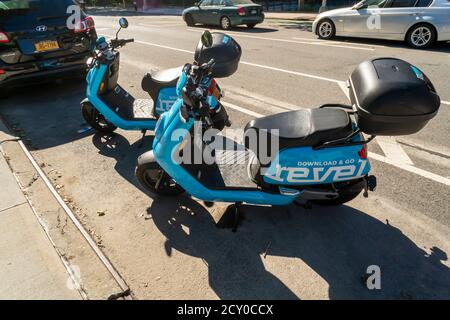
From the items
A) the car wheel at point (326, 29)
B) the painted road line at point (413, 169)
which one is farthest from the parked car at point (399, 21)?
the painted road line at point (413, 169)

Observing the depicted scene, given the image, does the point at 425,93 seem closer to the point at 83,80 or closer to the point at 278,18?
the point at 83,80

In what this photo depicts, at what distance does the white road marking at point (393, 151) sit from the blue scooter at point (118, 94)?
8.77ft

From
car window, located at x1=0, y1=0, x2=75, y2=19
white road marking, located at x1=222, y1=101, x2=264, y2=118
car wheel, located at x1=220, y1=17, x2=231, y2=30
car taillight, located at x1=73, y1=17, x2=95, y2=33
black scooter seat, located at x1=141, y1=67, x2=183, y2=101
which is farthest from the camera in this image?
car wheel, located at x1=220, y1=17, x2=231, y2=30

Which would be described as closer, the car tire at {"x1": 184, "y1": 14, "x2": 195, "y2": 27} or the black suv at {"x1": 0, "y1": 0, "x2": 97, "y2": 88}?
the black suv at {"x1": 0, "y1": 0, "x2": 97, "y2": 88}

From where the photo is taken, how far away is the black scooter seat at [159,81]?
4066 mm

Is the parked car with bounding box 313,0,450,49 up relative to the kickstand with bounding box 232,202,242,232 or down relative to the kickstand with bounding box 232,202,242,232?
up

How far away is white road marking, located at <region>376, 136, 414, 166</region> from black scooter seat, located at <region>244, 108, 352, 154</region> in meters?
1.56

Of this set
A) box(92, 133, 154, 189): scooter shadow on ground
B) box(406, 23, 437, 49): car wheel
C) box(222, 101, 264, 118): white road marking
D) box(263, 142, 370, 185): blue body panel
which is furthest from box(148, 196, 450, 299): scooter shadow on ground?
box(406, 23, 437, 49): car wheel

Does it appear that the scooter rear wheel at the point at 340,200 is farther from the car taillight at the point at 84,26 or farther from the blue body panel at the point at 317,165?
the car taillight at the point at 84,26

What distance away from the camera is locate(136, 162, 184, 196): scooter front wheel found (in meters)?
3.22

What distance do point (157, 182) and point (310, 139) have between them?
1.55 m

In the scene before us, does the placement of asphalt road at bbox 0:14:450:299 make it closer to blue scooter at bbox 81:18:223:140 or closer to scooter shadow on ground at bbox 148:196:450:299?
scooter shadow on ground at bbox 148:196:450:299

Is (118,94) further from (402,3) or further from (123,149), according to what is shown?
(402,3)

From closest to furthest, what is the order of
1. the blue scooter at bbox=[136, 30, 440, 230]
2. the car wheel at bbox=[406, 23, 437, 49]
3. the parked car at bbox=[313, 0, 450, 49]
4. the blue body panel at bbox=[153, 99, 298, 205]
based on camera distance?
the blue scooter at bbox=[136, 30, 440, 230] → the blue body panel at bbox=[153, 99, 298, 205] → the parked car at bbox=[313, 0, 450, 49] → the car wheel at bbox=[406, 23, 437, 49]
